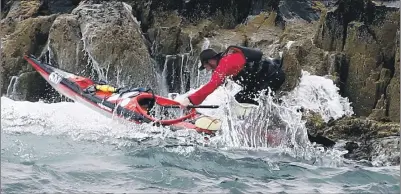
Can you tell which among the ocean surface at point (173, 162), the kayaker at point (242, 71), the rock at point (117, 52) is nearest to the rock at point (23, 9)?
the rock at point (117, 52)

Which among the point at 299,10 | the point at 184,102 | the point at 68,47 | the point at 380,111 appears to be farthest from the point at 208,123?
the point at 299,10

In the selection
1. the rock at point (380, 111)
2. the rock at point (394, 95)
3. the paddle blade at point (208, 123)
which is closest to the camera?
the paddle blade at point (208, 123)

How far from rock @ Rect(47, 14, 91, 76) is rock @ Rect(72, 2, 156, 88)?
194 millimetres

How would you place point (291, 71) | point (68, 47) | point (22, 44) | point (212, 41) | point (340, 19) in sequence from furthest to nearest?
point (22, 44), point (212, 41), point (68, 47), point (340, 19), point (291, 71)

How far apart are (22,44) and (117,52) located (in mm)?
2422

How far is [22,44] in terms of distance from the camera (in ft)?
44.9

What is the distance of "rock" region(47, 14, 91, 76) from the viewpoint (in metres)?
12.9

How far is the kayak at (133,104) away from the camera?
27.2 ft

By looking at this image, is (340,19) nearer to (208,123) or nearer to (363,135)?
(363,135)

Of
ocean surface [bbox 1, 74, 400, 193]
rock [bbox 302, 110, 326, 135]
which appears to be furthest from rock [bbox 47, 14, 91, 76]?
rock [bbox 302, 110, 326, 135]

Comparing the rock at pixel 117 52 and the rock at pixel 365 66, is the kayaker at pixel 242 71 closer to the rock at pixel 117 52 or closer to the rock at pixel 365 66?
the rock at pixel 365 66

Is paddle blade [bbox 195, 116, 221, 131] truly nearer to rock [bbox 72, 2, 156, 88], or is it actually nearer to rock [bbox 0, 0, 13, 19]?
rock [bbox 72, 2, 156, 88]

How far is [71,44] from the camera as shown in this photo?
1302cm

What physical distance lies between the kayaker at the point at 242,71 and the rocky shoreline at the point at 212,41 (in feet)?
4.60
